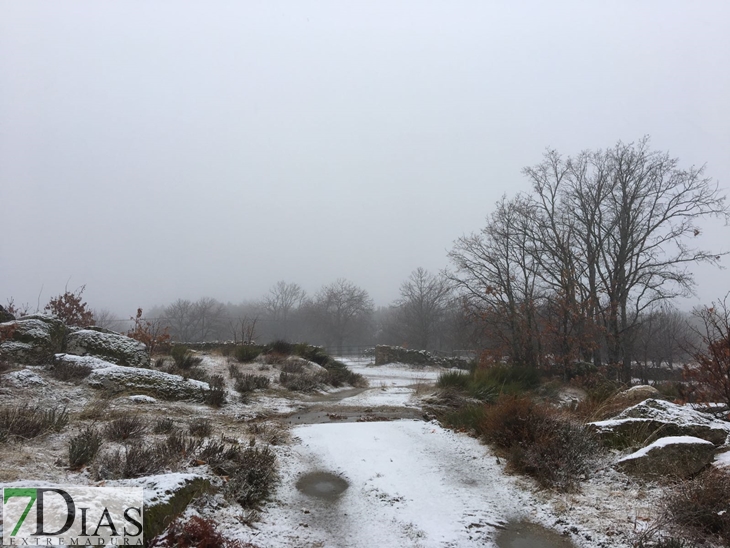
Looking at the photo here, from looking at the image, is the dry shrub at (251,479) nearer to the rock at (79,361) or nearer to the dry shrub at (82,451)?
the dry shrub at (82,451)

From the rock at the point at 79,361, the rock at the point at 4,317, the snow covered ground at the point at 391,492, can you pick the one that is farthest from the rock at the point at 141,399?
the rock at the point at 4,317

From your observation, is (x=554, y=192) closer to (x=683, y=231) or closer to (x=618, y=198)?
(x=618, y=198)

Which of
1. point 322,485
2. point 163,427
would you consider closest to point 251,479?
point 322,485

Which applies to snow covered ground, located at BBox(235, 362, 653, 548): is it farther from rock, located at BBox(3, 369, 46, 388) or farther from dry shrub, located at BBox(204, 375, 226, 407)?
rock, located at BBox(3, 369, 46, 388)

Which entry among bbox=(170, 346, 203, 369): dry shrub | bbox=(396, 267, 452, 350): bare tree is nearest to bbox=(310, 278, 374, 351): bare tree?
bbox=(396, 267, 452, 350): bare tree

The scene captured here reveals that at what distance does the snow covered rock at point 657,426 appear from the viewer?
17.4ft

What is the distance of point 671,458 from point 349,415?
604cm

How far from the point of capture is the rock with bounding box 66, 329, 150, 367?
34.0 ft

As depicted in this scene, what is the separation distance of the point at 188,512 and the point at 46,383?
5.81 metres

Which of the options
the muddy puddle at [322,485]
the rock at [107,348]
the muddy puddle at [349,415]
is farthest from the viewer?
the rock at [107,348]

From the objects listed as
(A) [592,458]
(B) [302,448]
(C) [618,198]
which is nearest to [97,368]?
(B) [302,448]

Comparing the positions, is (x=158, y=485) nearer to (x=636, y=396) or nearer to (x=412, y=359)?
(x=636, y=396)

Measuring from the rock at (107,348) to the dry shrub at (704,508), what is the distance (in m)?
11.0

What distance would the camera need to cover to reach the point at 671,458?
4.62 m
